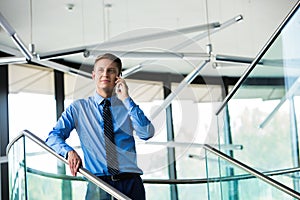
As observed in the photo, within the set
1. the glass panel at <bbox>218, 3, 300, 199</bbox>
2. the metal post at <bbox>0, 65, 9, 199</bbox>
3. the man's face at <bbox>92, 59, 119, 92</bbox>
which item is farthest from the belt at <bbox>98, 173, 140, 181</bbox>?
the metal post at <bbox>0, 65, 9, 199</bbox>

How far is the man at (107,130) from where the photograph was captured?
116 inches

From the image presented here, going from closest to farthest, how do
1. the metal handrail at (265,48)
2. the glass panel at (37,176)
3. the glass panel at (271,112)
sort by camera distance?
1. the glass panel at (37,176)
2. the metal handrail at (265,48)
3. the glass panel at (271,112)

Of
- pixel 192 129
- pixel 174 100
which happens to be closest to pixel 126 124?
pixel 192 129

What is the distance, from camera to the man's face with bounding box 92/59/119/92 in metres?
3.02

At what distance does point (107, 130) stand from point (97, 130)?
0.26 ft

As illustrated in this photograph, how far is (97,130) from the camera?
9.81ft

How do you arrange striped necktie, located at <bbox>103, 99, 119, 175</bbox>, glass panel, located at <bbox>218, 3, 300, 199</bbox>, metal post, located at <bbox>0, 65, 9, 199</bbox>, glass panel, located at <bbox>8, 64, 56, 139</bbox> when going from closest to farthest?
striped necktie, located at <bbox>103, 99, 119, 175</bbox>, glass panel, located at <bbox>218, 3, 300, 199</bbox>, metal post, located at <bbox>0, 65, 9, 199</bbox>, glass panel, located at <bbox>8, 64, 56, 139</bbox>

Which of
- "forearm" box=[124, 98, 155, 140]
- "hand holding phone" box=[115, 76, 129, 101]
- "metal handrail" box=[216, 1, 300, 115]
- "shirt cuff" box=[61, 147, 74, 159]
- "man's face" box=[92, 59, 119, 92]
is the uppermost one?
"metal handrail" box=[216, 1, 300, 115]

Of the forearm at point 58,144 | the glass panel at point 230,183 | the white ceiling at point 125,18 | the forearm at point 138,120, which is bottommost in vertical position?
the glass panel at point 230,183

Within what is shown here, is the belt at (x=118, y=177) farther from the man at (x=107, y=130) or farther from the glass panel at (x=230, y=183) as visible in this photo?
the glass panel at (x=230, y=183)

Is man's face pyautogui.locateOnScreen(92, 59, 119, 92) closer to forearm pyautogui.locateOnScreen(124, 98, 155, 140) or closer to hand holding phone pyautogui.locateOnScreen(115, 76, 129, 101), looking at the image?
hand holding phone pyautogui.locateOnScreen(115, 76, 129, 101)

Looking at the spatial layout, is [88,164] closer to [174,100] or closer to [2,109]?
[174,100]

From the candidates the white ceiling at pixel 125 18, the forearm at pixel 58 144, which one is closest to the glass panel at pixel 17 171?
the forearm at pixel 58 144

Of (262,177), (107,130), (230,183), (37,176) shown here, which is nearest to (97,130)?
(107,130)
